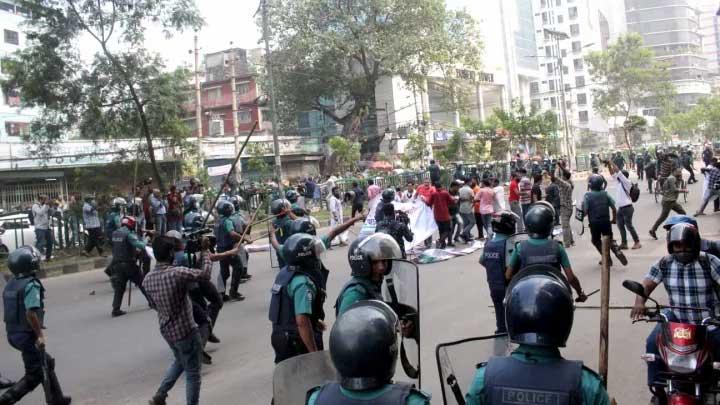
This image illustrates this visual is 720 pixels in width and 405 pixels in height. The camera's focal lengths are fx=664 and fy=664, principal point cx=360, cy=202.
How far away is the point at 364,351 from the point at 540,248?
11.0 ft

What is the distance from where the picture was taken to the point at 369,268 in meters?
3.84

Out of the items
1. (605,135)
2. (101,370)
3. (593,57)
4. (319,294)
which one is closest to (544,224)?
(319,294)

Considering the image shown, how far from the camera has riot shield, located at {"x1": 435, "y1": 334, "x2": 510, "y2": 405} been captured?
9.40ft

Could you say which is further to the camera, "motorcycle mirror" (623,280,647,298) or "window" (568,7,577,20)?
"window" (568,7,577,20)

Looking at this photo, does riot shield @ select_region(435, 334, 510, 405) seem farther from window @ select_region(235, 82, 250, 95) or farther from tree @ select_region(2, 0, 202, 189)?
window @ select_region(235, 82, 250, 95)

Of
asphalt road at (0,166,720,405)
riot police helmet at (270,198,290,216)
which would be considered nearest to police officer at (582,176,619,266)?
asphalt road at (0,166,720,405)

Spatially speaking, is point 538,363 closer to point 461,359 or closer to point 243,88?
point 461,359

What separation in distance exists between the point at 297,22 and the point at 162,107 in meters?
18.5

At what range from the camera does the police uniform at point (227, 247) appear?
34.4 feet

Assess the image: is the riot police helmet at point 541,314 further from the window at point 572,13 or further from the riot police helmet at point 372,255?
the window at point 572,13

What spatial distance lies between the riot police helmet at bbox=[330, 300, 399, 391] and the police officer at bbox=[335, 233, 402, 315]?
140 centimetres

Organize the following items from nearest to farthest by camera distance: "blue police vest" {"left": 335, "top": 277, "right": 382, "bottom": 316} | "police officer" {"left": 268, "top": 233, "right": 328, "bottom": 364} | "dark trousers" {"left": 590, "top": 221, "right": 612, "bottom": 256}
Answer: "blue police vest" {"left": 335, "top": 277, "right": 382, "bottom": 316} < "police officer" {"left": 268, "top": 233, "right": 328, "bottom": 364} < "dark trousers" {"left": 590, "top": 221, "right": 612, "bottom": 256}

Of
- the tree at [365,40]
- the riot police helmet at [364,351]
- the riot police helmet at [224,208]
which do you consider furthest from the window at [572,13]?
the riot police helmet at [364,351]

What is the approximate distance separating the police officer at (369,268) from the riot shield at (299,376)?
1.88ft
